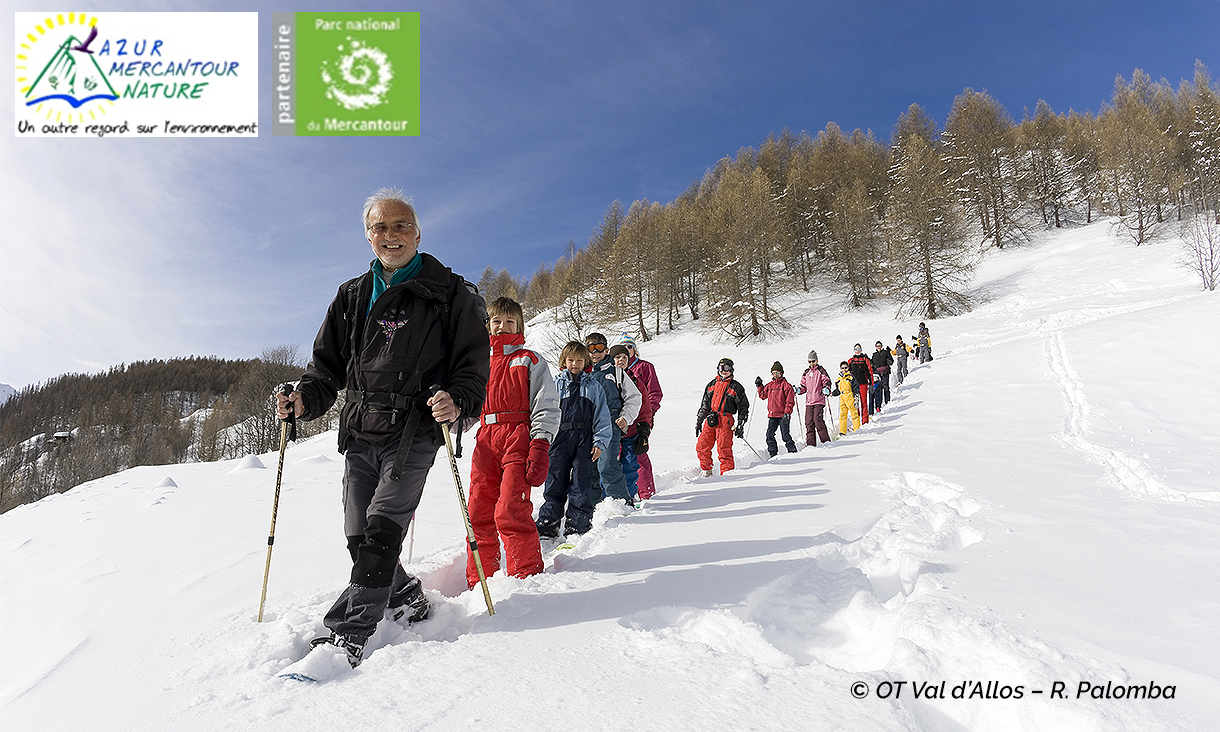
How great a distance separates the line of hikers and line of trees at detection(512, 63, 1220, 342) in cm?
1798

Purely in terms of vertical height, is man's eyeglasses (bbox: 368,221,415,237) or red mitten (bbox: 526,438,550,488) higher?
man's eyeglasses (bbox: 368,221,415,237)

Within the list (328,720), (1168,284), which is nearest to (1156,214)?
(1168,284)

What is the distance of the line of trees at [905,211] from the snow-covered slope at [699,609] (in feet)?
88.0

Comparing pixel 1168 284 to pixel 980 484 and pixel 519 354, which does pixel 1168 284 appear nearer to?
pixel 980 484

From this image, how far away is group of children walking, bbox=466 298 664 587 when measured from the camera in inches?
125

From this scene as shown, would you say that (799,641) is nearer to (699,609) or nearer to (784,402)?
(699,609)

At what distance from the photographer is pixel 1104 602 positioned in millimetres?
2199

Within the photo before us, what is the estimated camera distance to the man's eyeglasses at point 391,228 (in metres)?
2.62

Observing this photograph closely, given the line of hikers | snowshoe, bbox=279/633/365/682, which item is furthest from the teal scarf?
the line of hikers

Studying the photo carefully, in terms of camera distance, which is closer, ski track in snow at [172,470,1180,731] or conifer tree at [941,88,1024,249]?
ski track in snow at [172,470,1180,731]

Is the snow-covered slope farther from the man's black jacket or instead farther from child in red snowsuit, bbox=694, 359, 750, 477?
child in red snowsuit, bbox=694, 359, 750, 477

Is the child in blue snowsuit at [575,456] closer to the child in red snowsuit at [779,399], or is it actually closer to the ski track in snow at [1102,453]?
the ski track in snow at [1102,453]

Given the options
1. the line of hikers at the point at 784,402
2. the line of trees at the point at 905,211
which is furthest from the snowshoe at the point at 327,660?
the line of trees at the point at 905,211

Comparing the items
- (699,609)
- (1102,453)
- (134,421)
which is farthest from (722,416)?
(134,421)
